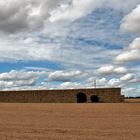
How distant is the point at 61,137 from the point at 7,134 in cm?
237

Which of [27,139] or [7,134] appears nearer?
[27,139]

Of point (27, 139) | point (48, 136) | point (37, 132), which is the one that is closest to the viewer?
point (27, 139)

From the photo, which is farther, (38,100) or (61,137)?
(38,100)

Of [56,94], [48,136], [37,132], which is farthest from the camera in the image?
[56,94]

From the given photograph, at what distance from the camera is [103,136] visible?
13.8 metres

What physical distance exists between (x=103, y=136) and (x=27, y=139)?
9.76 ft

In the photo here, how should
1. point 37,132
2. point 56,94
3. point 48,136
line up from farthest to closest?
1. point 56,94
2. point 37,132
3. point 48,136

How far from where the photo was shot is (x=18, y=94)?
63375 mm

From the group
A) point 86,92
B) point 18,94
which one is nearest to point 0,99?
point 18,94

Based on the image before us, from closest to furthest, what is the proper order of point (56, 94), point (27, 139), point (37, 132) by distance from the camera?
point (27, 139)
point (37, 132)
point (56, 94)

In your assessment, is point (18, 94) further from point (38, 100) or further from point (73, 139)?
point (73, 139)

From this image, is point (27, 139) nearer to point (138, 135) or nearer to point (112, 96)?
point (138, 135)

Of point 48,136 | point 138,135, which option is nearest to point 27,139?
point 48,136

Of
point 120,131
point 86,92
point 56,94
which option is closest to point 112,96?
point 86,92
